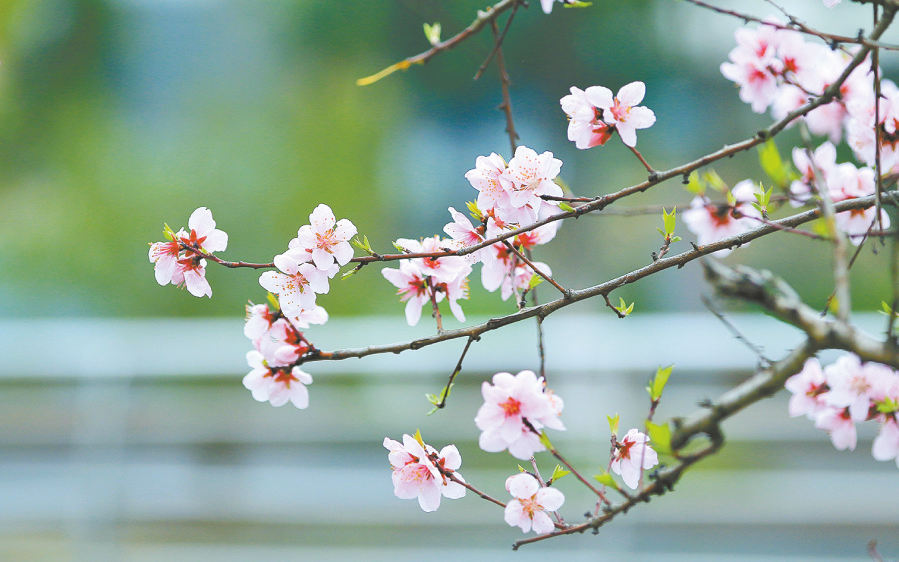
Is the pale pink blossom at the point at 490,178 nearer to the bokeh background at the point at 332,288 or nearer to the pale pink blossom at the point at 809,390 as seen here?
the pale pink blossom at the point at 809,390

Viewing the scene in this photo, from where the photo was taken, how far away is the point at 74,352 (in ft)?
7.83

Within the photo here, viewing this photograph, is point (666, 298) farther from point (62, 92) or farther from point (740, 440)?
point (62, 92)

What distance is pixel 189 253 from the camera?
0.54 metres

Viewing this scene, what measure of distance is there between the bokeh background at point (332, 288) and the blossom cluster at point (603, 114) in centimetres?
173

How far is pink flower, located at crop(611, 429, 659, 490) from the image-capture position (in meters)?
0.52

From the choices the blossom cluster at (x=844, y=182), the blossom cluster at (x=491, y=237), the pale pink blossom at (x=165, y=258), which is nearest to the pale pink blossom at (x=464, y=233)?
the blossom cluster at (x=491, y=237)

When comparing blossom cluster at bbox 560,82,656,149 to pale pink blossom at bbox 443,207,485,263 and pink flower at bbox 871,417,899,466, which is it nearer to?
pale pink blossom at bbox 443,207,485,263

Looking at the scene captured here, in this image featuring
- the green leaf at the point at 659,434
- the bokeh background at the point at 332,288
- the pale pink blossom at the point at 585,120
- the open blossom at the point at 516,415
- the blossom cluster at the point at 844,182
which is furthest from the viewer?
the bokeh background at the point at 332,288

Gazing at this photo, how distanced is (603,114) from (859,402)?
0.96 feet

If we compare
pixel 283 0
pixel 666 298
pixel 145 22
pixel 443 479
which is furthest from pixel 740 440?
pixel 145 22

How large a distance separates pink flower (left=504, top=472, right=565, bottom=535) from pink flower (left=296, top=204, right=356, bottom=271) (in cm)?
21

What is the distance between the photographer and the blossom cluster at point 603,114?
1.73 ft

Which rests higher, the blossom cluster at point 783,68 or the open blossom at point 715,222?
the blossom cluster at point 783,68

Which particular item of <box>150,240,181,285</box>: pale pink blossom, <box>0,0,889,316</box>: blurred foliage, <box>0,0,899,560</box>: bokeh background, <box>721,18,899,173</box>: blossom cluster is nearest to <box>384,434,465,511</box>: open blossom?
<box>150,240,181,285</box>: pale pink blossom
